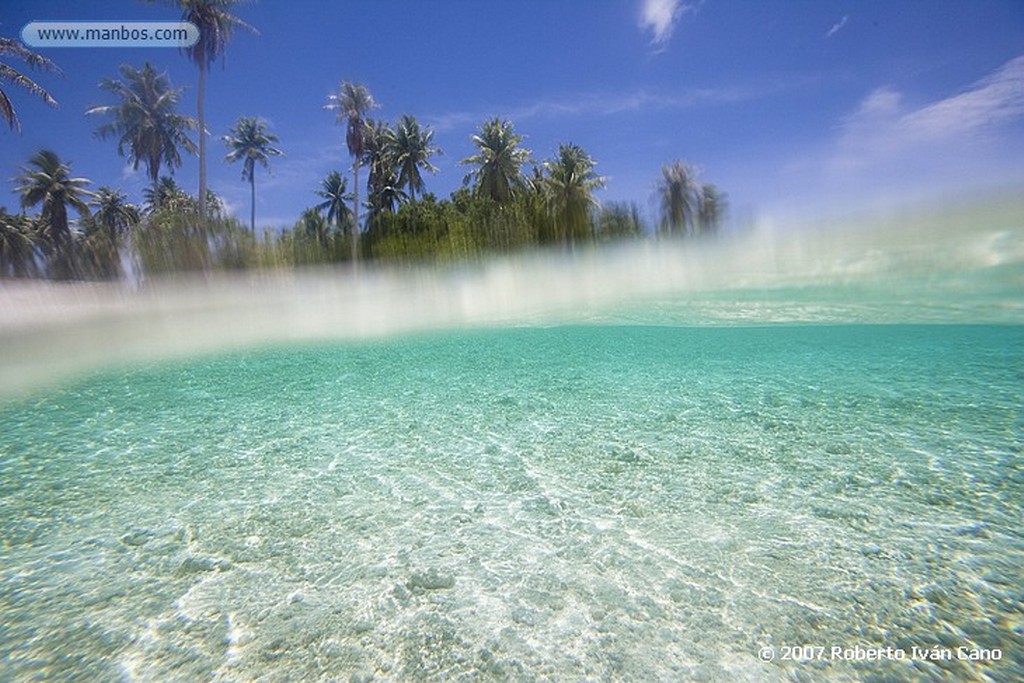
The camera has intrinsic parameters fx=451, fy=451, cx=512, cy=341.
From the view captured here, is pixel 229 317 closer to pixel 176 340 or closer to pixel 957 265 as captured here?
pixel 176 340

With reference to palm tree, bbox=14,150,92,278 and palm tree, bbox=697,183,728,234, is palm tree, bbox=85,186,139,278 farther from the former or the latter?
A: palm tree, bbox=697,183,728,234

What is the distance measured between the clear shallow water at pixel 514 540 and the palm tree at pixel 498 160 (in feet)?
86.5

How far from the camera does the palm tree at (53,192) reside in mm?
→ 29667

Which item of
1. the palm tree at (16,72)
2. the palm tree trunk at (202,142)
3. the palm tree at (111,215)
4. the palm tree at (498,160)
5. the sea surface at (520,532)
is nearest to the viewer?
the sea surface at (520,532)

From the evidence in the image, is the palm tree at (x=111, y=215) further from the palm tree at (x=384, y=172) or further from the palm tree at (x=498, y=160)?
the palm tree at (x=498, y=160)

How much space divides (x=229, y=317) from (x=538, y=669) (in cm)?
2250

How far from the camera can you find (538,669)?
1651 millimetres

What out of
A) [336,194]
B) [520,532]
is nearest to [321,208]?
[336,194]

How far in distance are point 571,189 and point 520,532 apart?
81.3ft

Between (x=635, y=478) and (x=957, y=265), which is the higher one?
(x=957, y=265)

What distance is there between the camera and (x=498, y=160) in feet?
96.1

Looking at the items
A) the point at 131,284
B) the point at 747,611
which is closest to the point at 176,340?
the point at 131,284

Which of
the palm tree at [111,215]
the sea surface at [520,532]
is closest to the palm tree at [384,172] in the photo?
the palm tree at [111,215]

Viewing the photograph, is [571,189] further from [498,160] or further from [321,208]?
[321,208]
